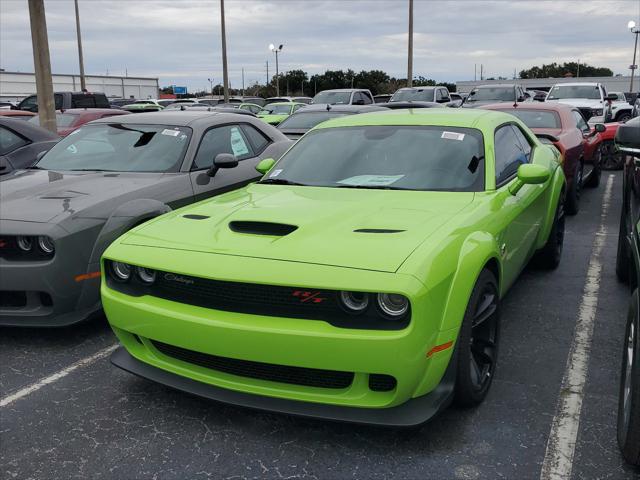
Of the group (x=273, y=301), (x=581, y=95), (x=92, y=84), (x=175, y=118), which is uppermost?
(x=92, y=84)

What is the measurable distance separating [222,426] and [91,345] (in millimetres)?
1573

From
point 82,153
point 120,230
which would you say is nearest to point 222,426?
point 120,230

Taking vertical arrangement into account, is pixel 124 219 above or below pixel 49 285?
above

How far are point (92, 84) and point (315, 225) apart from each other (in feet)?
189

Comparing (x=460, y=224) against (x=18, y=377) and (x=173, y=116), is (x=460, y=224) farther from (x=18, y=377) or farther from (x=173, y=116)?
(x=173, y=116)

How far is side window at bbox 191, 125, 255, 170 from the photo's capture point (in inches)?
221

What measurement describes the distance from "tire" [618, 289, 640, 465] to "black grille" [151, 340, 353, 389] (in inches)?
44.6

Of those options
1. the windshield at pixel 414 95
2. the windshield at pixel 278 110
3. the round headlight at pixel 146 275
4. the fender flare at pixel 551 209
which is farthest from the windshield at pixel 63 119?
the windshield at pixel 414 95

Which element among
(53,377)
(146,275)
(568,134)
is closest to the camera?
(146,275)

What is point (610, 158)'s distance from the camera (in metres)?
12.2

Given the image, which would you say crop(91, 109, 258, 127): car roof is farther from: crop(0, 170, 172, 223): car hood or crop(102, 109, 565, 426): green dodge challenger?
crop(102, 109, 565, 426): green dodge challenger

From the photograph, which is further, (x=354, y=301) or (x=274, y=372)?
(x=274, y=372)

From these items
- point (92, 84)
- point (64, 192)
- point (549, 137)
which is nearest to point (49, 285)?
point (64, 192)

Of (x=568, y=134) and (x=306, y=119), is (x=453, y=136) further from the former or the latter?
(x=306, y=119)
